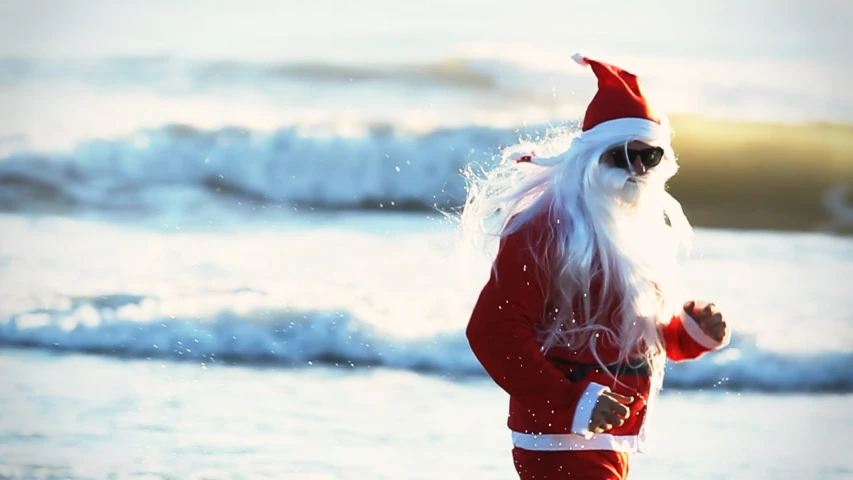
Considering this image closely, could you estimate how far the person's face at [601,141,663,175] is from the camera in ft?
6.25

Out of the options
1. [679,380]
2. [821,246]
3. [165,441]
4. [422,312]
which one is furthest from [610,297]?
[821,246]

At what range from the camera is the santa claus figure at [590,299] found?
1753mm

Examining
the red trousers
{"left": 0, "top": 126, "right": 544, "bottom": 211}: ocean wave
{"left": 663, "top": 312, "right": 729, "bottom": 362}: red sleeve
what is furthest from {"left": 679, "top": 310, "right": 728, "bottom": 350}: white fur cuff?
{"left": 0, "top": 126, "right": 544, "bottom": 211}: ocean wave

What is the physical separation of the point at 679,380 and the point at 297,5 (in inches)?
98.5

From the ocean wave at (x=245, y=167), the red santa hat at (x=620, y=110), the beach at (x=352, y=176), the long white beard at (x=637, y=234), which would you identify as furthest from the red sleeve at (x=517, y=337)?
the ocean wave at (x=245, y=167)

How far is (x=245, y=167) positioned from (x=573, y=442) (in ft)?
12.7

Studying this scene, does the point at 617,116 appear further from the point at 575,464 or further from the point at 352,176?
the point at 352,176

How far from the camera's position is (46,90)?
5543 mm

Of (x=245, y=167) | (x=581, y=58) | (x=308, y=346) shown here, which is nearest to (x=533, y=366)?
(x=581, y=58)

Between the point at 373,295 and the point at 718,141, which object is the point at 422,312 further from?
the point at 718,141

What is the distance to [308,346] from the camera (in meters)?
4.30

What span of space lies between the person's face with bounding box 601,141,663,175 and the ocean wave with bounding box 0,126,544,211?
341cm

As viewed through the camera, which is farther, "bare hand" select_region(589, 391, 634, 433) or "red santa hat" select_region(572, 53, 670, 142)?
"red santa hat" select_region(572, 53, 670, 142)

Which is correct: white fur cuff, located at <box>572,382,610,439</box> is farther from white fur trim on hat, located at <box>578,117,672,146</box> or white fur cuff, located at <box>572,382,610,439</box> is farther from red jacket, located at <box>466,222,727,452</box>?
white fur trim on hat, located at <box>578,117,672,146</box>
